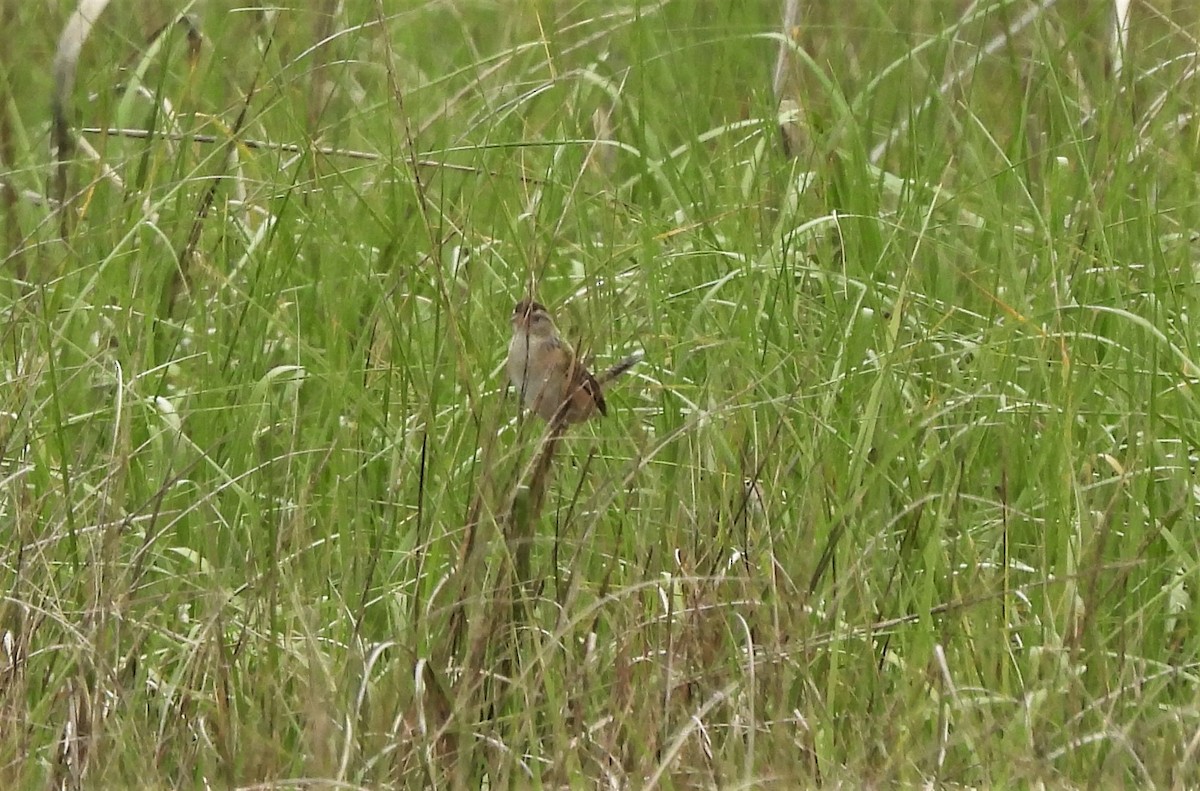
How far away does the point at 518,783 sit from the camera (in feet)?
7.50

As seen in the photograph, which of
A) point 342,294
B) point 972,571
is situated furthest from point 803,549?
point 342,294

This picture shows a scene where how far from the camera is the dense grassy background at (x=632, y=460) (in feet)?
7.68

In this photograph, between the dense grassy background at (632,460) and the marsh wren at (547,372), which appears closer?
the dense grassy background at (632,460)

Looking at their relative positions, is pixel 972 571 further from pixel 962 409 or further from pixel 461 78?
pixel 461 78

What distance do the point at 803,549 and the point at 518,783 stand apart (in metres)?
0.54

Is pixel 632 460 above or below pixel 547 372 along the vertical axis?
below

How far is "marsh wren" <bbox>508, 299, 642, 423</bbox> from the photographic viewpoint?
8.78ft

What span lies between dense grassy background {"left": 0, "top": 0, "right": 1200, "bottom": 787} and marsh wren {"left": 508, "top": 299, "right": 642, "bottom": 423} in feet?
0.23

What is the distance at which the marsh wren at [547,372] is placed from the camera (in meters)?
2.68

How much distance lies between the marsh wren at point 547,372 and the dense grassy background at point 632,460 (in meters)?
0.07

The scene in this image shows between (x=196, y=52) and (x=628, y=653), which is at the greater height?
(x=196, y=52)

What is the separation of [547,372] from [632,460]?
18cm

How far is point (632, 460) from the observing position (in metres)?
2.71

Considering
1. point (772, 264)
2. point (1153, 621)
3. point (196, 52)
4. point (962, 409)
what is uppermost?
point (196, 52)
